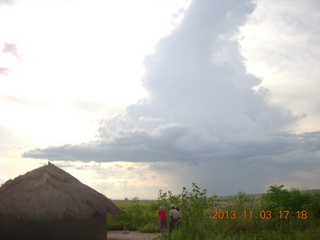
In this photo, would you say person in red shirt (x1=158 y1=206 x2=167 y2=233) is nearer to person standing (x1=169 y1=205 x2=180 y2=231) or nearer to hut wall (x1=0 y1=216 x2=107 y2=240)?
person standing (x1=169 y1=205 x2=180 y2=231)

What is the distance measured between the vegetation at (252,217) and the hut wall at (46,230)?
2.24 metres

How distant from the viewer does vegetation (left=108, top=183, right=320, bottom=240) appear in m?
9.88

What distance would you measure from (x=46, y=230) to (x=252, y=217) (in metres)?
6.45

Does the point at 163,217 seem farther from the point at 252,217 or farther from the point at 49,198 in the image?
the point at 49,198

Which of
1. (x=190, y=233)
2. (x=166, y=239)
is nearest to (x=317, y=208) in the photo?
(x=190, y=233)

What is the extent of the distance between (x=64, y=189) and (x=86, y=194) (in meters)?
0.75

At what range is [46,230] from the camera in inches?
410

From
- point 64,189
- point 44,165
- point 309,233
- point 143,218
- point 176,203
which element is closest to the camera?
point 309,233

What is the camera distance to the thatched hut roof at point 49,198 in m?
10.3

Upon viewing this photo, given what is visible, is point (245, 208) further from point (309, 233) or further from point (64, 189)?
point (64, 189)

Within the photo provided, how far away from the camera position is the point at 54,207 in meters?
10.5

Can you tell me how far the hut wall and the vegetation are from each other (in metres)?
2.24
